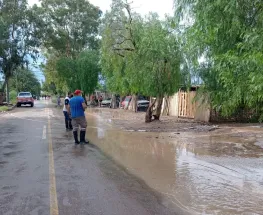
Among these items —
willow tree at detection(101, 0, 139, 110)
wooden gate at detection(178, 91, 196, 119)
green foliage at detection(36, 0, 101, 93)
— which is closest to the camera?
willow tree at detection(101, 0, 139, 110)

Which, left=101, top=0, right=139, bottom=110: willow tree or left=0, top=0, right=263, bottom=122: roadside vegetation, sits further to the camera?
left=101, top=0, right=139, bottom=110: willow tree

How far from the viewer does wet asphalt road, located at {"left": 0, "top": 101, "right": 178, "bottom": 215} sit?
18.0 ft

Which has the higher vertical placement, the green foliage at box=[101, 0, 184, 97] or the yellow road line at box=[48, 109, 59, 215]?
the green foliage at box=[101, 0, 184, 97]

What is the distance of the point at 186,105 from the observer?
24812 mm

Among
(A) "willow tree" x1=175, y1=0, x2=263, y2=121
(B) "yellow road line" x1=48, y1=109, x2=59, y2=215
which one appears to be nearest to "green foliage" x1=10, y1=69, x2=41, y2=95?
(B) "yellow road line" x1=48, y1=109, x2=59, y2=215

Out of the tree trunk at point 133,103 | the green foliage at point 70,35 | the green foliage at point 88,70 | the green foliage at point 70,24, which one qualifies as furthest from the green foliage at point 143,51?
the green foliage at point 70,24

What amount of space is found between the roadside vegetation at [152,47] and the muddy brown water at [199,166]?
4.59 ft

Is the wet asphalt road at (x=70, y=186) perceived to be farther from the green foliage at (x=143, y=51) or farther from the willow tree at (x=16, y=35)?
the willow tree at (x=16, y=35)

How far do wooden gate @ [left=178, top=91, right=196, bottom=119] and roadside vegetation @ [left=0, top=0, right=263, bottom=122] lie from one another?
287 cm

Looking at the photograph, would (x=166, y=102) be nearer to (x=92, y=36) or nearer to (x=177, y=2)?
(x=177, y=2)

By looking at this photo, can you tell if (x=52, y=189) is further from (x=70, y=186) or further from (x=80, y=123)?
(x=80, y=123)

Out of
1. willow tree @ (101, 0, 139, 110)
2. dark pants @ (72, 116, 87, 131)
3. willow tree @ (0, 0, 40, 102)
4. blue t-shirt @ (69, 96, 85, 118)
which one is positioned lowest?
dark pants @ (72, 116, 87, 131)

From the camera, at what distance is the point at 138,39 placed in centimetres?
1928

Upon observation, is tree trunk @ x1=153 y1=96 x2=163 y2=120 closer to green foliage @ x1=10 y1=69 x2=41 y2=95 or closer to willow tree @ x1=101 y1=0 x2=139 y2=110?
willow tree @ x1=101 y1=0 x2=139 y2=110
